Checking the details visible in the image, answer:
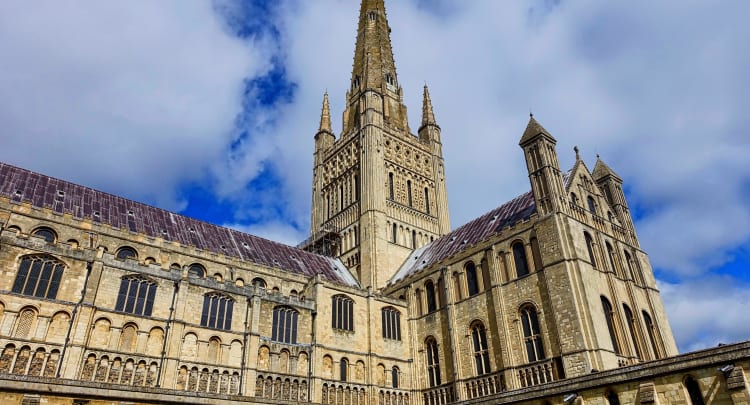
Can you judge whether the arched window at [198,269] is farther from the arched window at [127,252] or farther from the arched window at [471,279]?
the arched window at [471,279]

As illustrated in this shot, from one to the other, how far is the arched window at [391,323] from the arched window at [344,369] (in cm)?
435

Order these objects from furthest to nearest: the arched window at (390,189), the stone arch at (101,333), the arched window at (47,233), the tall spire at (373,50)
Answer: the tall spire at (373,50), the arched window at (390,189), the arched window at (47,233), the stone arch at (101,333)

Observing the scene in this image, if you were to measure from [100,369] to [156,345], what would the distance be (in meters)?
3.10

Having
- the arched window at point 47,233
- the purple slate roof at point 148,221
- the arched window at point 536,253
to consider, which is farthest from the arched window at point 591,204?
the arched window at point 47,233

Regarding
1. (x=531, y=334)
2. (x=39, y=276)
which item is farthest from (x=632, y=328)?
(x=39, y=276)

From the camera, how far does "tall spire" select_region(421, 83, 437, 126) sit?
206ft

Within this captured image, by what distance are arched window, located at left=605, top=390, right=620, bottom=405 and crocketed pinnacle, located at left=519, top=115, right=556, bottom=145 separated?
19350 mm

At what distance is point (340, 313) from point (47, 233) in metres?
20.2

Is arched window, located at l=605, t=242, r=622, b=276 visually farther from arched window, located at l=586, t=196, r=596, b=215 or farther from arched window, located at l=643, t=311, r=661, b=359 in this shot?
arched window, located at l=643, t=311, r=661, b=359

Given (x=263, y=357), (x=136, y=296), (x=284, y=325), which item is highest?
(x=136, y=296)

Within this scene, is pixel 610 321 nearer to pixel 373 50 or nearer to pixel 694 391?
pixel 694 391

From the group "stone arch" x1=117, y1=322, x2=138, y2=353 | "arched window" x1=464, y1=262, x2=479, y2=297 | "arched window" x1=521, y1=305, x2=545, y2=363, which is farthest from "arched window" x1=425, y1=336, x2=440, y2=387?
"stone arch" x1=117, y1=322, x2=138, y2=353

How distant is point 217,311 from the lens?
31531 mm

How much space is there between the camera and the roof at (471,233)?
37406mm
